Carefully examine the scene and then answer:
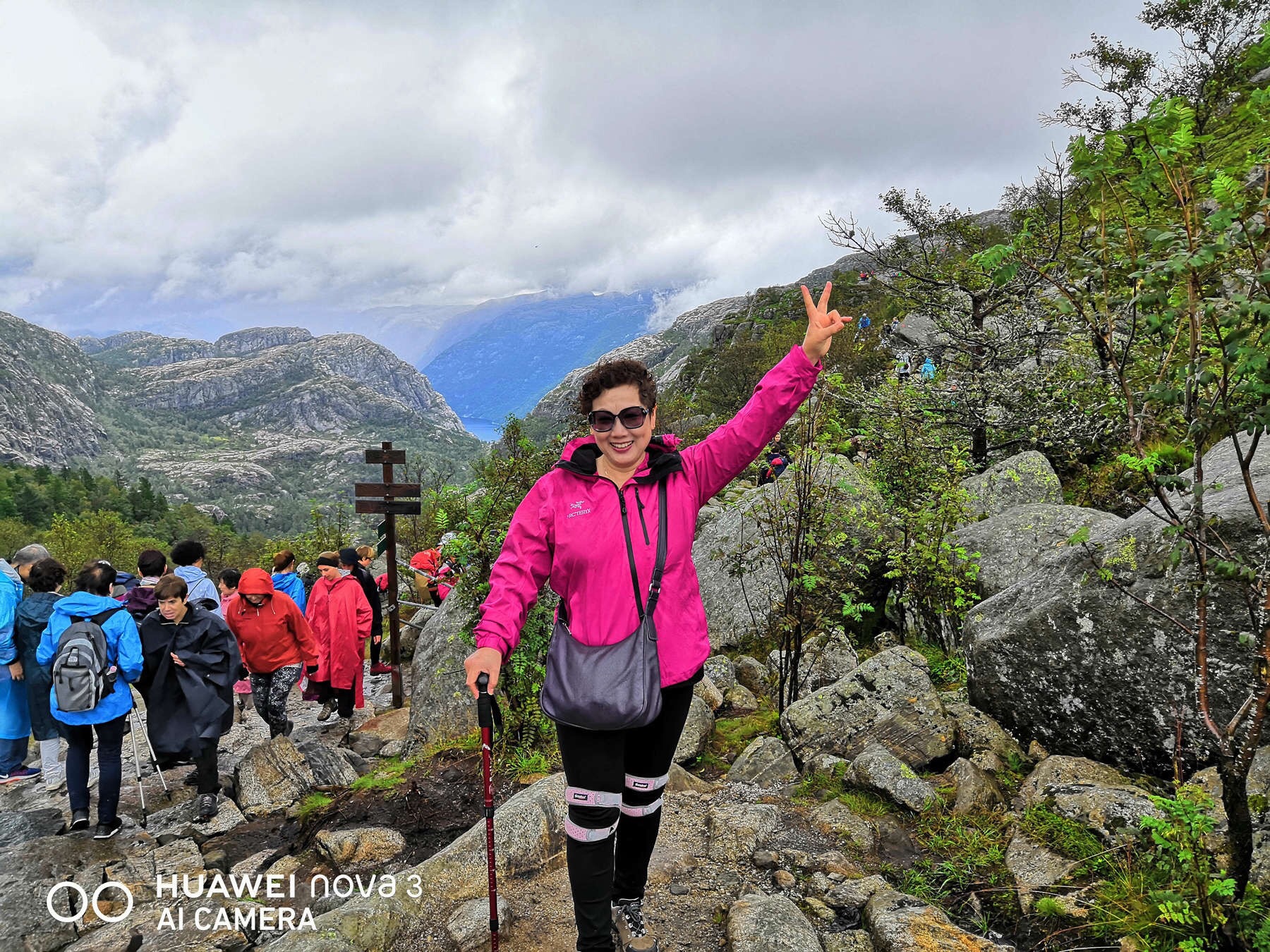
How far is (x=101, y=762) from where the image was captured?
6.69m

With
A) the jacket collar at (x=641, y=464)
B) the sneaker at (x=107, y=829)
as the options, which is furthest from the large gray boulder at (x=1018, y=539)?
Result: the sneaker at (x=107, y=829)

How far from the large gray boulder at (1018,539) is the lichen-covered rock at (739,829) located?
3.80 meters

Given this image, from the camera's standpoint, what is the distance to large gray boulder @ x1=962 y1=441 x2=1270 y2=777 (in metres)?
3.82

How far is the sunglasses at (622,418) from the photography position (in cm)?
322

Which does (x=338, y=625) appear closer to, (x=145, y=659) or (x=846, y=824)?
(x=145, y=659)

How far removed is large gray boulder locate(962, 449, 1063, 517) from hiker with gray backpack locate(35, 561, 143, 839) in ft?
32.4

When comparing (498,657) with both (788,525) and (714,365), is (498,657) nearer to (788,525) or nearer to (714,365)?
(788,525)

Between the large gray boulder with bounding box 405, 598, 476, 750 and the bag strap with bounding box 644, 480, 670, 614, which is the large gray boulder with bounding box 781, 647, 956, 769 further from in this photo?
the large gray boulder with bounding box 405, 598, 476, 750

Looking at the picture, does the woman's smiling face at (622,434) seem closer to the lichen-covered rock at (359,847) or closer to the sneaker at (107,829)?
the lichen-covered rock at (359,847)

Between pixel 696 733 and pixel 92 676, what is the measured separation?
580 cm

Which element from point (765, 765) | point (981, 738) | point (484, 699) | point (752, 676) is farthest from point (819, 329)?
point (752, 676)

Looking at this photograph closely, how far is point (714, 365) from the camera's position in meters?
40.0

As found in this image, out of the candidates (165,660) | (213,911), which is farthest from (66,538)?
(213,911)

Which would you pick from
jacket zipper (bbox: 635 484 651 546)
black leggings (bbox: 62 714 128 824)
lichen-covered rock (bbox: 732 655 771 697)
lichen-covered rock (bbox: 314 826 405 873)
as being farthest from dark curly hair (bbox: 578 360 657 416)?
black leggings (bbox: 62 714 128 824)
